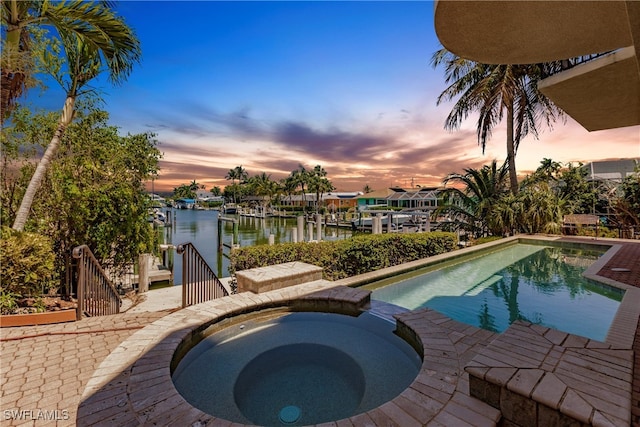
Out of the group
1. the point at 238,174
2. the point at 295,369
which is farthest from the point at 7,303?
the point at 238,174

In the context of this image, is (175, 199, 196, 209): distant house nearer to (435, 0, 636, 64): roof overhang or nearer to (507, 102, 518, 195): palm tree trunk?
(507, 102, 518, 195): palm tree trunk

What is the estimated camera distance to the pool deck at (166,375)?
2043mm

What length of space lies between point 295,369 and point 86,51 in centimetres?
796

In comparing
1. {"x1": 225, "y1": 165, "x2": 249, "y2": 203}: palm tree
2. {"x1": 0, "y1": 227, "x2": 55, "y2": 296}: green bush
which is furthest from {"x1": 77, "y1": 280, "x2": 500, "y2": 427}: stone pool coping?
{"x1": 225, "y1": 165, "x2": 249, "y2": 203}: palm tree

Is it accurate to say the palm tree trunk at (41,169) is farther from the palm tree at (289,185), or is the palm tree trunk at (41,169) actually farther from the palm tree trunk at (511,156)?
the palm tree at (289,185)

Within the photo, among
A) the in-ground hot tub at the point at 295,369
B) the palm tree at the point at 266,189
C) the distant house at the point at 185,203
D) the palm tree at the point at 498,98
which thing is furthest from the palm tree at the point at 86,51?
the distant house at the point at 185,203

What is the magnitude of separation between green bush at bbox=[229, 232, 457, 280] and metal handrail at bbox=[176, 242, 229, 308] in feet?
3.71

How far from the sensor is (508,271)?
7879 mm

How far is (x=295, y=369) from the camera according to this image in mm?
3219

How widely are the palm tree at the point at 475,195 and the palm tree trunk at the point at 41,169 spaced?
1374 centimetres

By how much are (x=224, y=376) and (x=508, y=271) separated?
7.84 meters

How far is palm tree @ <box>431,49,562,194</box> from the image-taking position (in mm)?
13672

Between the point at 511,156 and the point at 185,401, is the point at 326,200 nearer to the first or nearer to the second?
the point at 511,156

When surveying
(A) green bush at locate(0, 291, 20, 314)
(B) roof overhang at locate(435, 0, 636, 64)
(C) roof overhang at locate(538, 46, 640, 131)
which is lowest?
(A) green bush at locate(0, 291, 20, 314)
